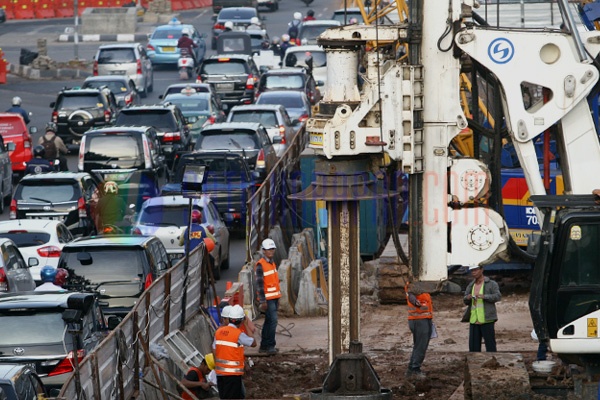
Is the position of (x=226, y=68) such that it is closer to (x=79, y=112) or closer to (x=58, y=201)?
(x=79, y=112)

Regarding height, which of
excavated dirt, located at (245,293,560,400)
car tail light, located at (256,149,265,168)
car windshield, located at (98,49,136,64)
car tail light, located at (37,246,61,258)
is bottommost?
excavated dirt, located at (245,293,560,400)

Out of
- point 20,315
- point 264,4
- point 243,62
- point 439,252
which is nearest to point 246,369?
point 20,315

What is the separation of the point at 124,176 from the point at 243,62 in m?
16.9

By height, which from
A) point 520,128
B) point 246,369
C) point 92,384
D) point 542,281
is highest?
point 520,128

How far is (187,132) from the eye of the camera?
36.5 m

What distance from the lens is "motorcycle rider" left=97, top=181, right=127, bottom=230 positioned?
27.5 m

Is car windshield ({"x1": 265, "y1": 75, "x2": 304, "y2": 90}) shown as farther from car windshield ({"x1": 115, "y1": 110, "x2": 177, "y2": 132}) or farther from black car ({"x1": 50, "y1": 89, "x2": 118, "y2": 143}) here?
car windshield ({"x1": 115, "y1": 110, "x2": 177, "y2": 132})

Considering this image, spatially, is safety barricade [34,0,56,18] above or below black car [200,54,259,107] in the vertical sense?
above

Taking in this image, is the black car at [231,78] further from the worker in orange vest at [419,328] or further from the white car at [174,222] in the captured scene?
the worker in orange vest at [419,328]

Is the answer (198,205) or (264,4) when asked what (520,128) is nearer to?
(198,205)

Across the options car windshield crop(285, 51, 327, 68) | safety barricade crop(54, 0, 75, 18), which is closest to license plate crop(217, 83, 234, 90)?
car windshield crop(285, 51, 327, 68)

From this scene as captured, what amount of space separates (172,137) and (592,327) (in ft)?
76.8

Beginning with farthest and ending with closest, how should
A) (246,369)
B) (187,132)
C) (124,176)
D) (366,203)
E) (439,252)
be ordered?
(187,132) → (124,176) → (366,203) → (246,369) → (439,252)

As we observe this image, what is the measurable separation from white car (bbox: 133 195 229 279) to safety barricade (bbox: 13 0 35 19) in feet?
161
